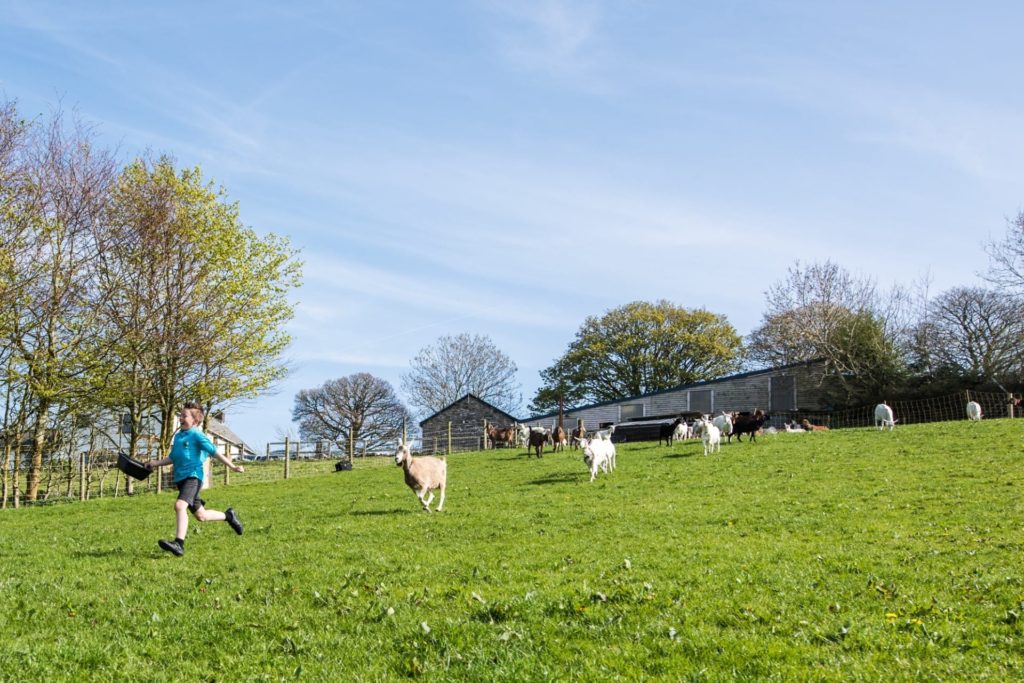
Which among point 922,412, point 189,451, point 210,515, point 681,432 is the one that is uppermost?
point 922,412

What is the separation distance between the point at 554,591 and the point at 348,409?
77.9 metres

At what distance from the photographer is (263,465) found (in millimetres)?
46656

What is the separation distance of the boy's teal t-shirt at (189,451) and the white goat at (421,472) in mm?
5993

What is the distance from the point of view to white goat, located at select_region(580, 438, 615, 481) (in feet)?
80.7

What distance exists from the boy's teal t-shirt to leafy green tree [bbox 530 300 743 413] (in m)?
64.5

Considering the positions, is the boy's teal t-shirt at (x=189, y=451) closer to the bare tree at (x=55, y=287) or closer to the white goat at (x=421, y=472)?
the white goat at (x=421, y=472)

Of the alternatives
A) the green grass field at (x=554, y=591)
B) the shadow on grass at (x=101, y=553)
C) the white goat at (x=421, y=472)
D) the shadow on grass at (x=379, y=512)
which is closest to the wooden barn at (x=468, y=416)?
the green grass field at (x=554, y=591)

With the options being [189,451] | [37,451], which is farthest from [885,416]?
[37,451]

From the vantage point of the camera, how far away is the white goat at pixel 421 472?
18547 mm

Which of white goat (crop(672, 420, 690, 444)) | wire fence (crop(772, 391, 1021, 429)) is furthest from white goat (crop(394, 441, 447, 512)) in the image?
wire fence (crop(772, 391, 1021, 429))

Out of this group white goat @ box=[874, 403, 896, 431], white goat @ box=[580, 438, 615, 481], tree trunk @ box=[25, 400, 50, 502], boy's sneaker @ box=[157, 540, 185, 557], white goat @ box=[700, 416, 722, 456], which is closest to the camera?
boy's sneaker @ box=[157, 540, 185, 557]

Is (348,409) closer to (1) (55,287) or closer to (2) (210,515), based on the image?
(1) (55,287)

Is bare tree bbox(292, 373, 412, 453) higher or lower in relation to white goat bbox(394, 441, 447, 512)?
higher

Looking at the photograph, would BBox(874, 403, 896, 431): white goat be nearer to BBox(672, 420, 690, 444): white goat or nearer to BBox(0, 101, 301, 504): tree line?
BBox(672, 420, 690, 444): white goat
